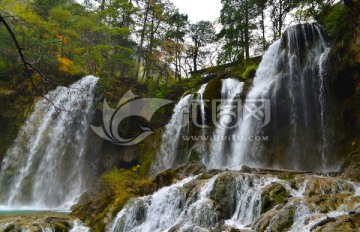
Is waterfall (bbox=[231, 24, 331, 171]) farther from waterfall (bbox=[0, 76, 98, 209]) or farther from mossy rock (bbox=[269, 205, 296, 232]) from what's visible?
waterfall (bbox=[0, 76, 98, 209])

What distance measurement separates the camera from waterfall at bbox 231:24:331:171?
12.5 metres

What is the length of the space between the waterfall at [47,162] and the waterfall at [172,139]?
16.9ft

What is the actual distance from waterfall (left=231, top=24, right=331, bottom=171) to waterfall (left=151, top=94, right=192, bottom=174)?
339cm

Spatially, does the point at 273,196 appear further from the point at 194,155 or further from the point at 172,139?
the point at 172,139

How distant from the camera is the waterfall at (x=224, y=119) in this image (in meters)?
14.5

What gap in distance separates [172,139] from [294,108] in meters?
6.70

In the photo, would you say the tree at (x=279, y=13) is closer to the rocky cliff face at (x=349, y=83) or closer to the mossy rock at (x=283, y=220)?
the rocky cliff face at (x=349, y=83)

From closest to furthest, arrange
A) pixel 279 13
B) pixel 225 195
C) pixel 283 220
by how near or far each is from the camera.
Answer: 1. pixel 283 220
2. pixel 225 195
3. pixel 279 13

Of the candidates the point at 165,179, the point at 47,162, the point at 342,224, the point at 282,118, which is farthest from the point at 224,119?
the point at 342,224

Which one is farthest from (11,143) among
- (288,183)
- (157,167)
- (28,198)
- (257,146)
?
(288,183)

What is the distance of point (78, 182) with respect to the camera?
1767 cm

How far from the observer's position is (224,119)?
15500 millimetres

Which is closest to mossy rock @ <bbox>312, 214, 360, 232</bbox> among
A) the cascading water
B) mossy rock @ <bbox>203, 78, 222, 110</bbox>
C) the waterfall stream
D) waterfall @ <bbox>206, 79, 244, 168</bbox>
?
the cascading water

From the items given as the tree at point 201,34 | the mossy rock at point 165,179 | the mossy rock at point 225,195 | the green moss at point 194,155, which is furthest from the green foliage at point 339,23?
the tree at point 201,34
